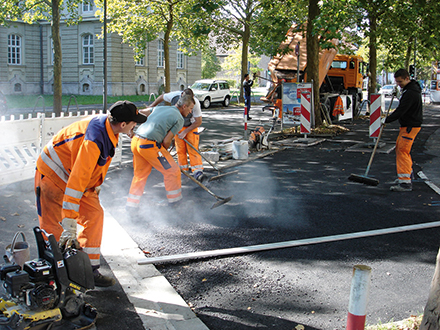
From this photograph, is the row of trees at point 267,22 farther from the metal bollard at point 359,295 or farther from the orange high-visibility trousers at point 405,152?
the metal bollard at point 359,295

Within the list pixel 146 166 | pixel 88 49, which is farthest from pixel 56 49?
pixel 88 49

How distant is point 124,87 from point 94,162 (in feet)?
112

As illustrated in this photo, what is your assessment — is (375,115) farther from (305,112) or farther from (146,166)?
(146,166)

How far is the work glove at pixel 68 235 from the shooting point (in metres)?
3.23

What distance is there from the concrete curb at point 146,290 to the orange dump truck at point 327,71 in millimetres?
13837

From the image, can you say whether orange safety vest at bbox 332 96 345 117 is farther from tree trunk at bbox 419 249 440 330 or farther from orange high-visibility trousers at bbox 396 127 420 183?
tree trunk at bbox 419 249 440 330

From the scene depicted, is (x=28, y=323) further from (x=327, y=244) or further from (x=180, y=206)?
(x=180, y=206)

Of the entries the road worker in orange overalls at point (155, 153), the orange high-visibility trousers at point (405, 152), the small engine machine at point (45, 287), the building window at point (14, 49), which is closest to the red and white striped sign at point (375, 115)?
the orange high-visibility trousers at point (405, 152)

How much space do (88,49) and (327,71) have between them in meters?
22.7

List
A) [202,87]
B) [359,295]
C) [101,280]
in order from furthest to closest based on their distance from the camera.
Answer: [202,87]
[101,280]
[359,295]

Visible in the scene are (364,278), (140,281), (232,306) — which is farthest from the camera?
(140,281)

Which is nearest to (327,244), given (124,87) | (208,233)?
(208,233)

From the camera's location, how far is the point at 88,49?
3597 cm

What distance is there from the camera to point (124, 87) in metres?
36.3
